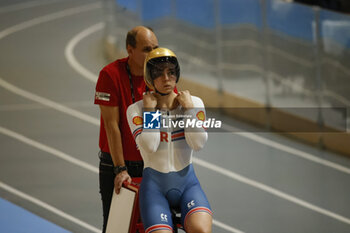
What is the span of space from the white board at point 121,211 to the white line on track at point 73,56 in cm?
977

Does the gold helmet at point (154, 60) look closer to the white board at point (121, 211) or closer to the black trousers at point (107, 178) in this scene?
the white board at point (121, 211)

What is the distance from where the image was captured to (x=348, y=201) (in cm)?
801

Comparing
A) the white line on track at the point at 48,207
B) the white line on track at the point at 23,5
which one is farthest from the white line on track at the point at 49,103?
the white line on track at the point at 23,5

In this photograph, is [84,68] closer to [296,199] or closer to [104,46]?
[104,46]

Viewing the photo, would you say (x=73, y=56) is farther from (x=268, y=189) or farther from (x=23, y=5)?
(x=268, y=189)

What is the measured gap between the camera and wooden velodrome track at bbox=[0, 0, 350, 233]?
753cm

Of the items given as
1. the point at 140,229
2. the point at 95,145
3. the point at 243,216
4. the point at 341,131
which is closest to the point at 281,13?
the point at 341,131

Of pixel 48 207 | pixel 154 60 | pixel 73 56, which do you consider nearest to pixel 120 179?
pixel 154 60

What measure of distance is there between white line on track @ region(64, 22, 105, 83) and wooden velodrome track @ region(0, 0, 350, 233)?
9cm

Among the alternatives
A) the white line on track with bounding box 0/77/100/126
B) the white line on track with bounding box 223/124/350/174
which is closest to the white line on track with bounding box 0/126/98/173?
the white line on track with bounding box 0/77/100/126

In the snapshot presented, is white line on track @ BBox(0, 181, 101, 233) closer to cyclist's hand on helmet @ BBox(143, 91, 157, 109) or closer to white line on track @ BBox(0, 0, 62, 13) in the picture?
cyclist's hand on helmet @ BBox(143, 91, 157, 109)

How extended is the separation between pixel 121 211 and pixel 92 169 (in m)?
4.62

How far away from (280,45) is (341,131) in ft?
6.38

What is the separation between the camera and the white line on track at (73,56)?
14.9m
